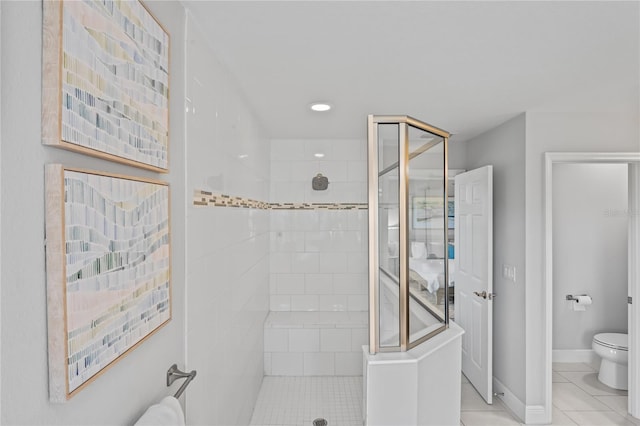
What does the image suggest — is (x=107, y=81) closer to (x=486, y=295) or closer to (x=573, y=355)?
(x=486, y=295)

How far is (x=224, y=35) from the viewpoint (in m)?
1.81

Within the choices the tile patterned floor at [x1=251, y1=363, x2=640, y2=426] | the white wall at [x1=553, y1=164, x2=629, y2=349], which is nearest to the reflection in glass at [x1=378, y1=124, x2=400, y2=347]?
the tile patterned floor at [x1=251, y1=363, x2=640, y2=426]

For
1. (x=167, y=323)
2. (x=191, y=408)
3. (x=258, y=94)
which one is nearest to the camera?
(x=167, y=323)

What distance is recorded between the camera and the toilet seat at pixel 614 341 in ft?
12.2

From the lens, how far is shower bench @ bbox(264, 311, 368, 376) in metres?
4.01

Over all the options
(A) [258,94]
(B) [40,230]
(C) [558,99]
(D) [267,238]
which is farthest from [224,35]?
(D) [267,238]

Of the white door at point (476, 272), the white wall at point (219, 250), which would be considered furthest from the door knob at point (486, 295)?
the white wall at point (219, 250)

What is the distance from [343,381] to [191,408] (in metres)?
2.51

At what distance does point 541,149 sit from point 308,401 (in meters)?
2.84

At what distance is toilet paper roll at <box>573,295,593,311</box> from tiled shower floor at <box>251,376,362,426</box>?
2.41 m

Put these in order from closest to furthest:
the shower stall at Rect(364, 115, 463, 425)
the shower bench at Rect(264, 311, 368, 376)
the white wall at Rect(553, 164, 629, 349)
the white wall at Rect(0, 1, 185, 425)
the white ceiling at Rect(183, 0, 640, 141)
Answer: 1. the white wall at Rect(0, 1, 185, 425)
2. the white ceiling at Rect(183, 0, 640, 141)
3. the shower stall at Rect(364, 115, 463, 425)
4. the shower bench at Rect(264, 311, 368, 376)
5. the white wall at Rect(553, 164, 629, 349)

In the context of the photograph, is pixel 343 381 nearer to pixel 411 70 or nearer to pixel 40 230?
pixel 411 70

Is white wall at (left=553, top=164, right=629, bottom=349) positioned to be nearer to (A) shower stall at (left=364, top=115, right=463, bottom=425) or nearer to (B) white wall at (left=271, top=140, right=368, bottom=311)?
(B) white wall at (left=271, top=140, right=368, bottom=311)

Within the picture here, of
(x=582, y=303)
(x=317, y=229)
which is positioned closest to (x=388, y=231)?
(x=317, y=229)
